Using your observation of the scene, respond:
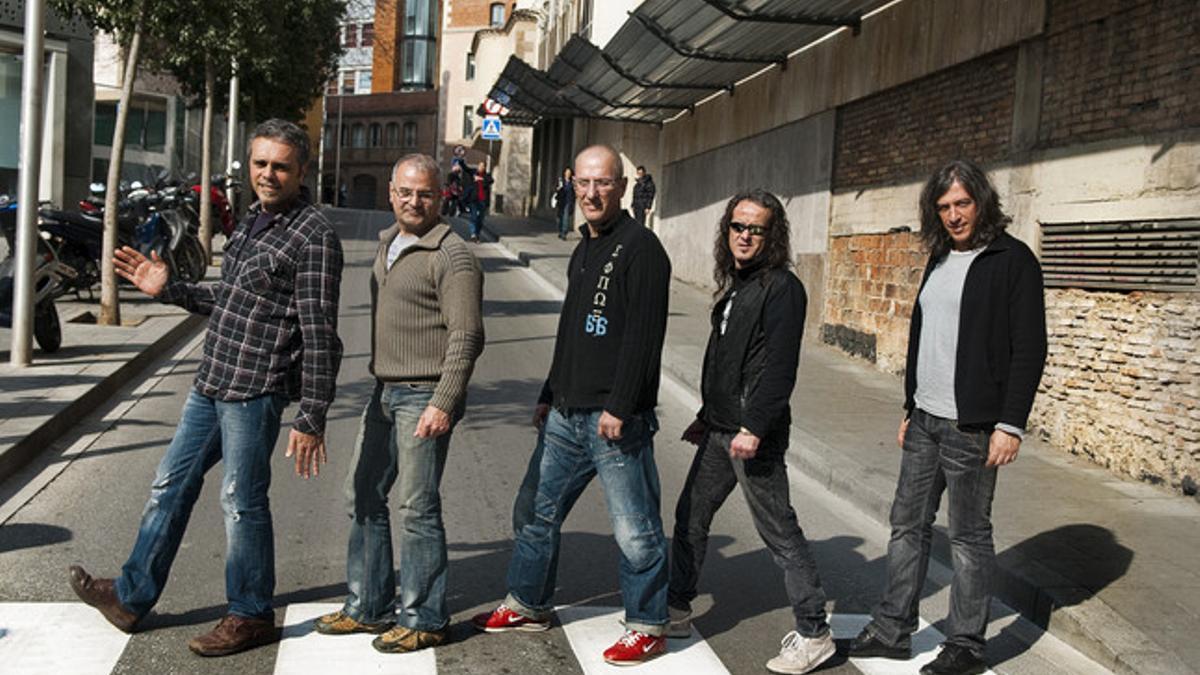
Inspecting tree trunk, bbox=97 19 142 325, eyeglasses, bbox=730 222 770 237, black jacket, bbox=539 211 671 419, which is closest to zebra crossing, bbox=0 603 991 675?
black jacket, bbox=539 211 671 419

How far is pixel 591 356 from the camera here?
4.87 metres

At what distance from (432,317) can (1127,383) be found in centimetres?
561

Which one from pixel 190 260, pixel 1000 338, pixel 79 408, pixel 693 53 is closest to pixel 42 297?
pixel 79 408

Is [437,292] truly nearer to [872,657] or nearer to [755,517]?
[755,517]

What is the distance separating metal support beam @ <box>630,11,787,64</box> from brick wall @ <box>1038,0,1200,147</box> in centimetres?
753

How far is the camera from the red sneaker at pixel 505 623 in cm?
518

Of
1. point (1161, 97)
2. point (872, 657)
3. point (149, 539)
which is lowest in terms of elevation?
point (872, 657)

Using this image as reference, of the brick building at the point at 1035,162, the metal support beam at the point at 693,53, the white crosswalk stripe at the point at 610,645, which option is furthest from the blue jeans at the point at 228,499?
the metal support beam at the point at 693,53

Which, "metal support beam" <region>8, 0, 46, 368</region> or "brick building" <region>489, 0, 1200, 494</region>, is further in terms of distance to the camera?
"metal support beam" <region>8, 0, 46, 368</region>

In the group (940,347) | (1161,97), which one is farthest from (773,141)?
(940,347)

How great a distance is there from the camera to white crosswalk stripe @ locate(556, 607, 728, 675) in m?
4.87

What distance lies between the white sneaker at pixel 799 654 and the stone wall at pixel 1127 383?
13.2 feet

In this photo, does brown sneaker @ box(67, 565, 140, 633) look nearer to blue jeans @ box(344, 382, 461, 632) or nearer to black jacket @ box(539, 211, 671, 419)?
blue jeans @ box(344, 382, 461, 632)

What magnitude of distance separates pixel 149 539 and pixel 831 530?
149 inches
